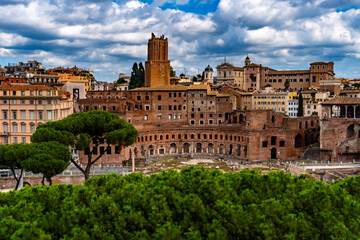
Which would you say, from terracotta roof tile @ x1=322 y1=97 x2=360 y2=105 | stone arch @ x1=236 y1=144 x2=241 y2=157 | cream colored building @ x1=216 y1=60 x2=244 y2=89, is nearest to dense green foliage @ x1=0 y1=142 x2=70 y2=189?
stone arch @ x1=236 y1=144 x2=241 y2=157

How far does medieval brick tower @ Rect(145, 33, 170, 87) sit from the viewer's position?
7212 centimetres

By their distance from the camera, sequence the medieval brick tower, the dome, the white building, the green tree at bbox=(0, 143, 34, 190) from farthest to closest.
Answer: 1. the dome
2. the white building
3. the medieval brick tower
4. the green tree at bbox=(0, 143, 34, 190)

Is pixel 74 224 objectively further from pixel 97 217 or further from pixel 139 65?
pixel 139 65

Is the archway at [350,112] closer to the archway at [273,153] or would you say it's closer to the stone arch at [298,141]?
the stone arch at [298,141]

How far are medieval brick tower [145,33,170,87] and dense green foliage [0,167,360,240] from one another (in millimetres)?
55024

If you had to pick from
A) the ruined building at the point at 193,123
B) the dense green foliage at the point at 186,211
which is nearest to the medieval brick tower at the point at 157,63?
the ruined building at the point at 193,123

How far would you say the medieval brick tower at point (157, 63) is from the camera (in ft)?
237

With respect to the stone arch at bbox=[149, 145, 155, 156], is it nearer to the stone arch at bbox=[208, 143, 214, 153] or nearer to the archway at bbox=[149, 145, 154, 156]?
the archway at bbox=[149, 145, 154, 156]

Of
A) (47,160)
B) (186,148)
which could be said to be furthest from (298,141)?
(47,160)

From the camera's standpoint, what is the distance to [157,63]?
72.4 m

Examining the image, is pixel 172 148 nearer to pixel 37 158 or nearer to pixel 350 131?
pixel 350 131

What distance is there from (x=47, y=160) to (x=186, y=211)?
14705mm

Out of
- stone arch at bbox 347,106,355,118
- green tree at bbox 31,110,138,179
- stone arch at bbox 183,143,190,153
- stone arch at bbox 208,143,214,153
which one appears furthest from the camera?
stone arch at bbox 183,143,190,153

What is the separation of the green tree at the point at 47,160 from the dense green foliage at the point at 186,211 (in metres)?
8.39
